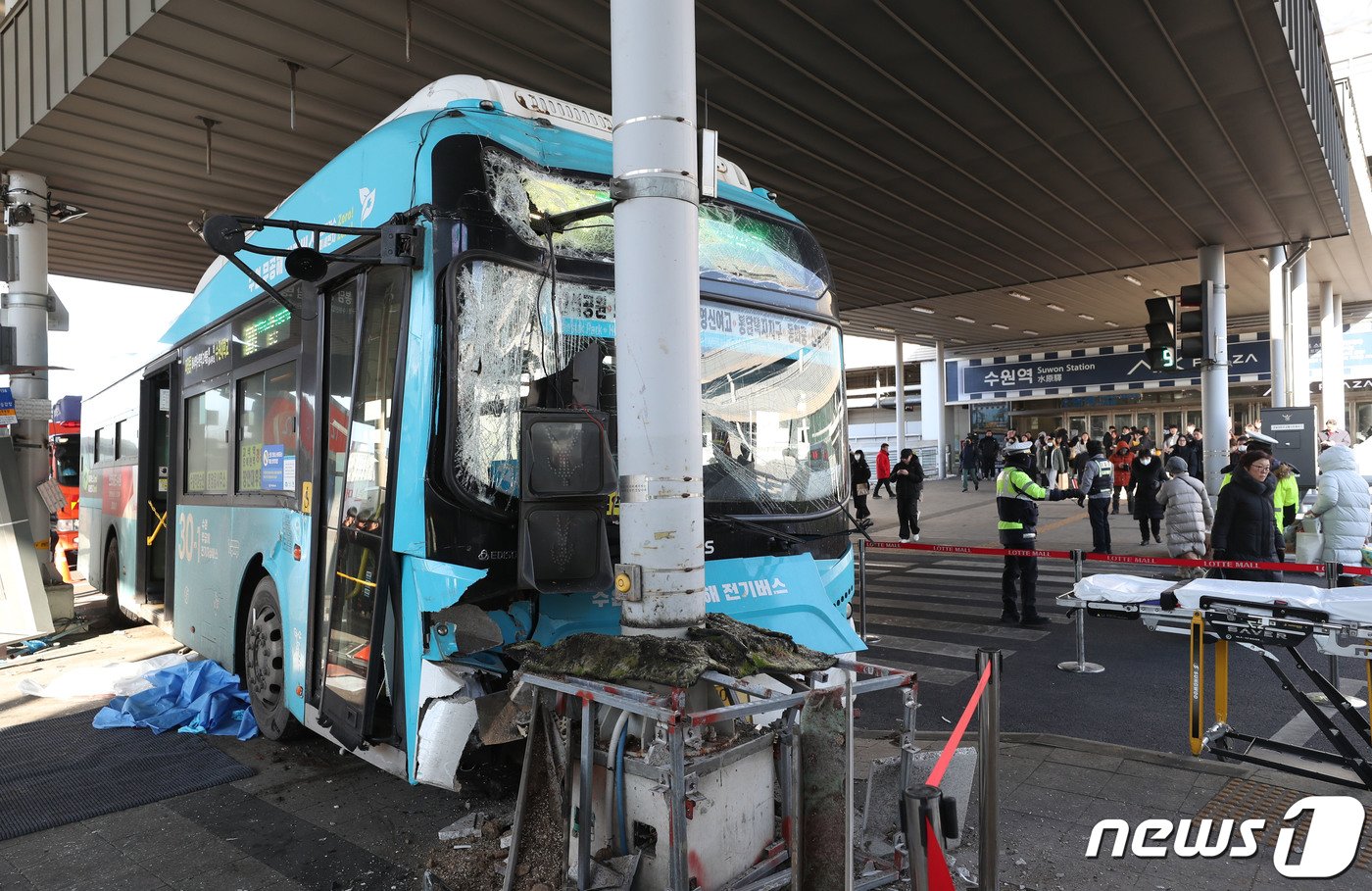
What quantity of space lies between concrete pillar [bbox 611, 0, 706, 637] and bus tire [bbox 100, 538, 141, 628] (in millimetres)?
8829

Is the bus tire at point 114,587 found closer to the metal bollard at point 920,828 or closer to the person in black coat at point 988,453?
the metal bollard at point 920,828

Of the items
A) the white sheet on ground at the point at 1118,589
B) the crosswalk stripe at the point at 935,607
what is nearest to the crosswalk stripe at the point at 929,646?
the crosswalk stripe at the point at 935,607

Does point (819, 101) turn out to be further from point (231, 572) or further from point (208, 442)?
point (231, 572)

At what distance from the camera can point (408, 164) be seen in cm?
421

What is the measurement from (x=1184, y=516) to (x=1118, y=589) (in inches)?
220

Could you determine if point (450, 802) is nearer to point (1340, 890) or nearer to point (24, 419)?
point (1340, 890)

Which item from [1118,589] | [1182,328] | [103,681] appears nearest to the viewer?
[1118,589]

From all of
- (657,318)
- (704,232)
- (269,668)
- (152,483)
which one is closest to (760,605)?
(657,318)

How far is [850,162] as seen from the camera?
11281 millimetres

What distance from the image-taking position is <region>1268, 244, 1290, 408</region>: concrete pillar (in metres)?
15.4

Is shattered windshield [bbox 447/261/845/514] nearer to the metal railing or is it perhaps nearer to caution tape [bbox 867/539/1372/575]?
caution tape [bbox 867/539/1372/575]

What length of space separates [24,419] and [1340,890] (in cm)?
1182

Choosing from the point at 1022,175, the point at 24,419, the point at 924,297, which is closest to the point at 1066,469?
the point at 924,297

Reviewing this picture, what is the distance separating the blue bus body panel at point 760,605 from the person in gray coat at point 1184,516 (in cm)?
718
